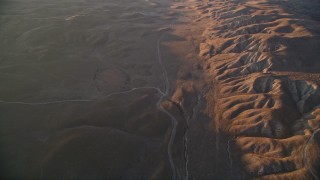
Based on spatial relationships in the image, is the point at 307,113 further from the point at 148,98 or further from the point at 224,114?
the point at 148,98

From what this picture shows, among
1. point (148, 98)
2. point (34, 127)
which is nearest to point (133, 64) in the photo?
point (148, 98)

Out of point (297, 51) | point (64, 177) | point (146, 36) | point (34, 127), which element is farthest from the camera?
point (146, 36)

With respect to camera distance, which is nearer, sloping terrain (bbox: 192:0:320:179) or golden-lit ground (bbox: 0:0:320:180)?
golden-lit ground (bbox: 0:0:320:180)

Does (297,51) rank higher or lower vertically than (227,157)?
higher

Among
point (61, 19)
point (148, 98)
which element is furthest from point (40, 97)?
point (61, 19)

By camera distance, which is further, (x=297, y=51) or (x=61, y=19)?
(x=61, y=19)

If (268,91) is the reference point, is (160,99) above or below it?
below

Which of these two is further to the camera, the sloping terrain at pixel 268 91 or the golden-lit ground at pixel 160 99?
the sloping terrain at pixel 268 91

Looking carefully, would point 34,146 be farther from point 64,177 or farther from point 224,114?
point 224,114

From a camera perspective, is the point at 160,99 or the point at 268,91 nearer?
the point at 268,91

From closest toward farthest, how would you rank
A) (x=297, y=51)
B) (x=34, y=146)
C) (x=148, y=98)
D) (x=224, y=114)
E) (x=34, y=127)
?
(x=34, y=146), (x=34, y=127), (x=224, y=114), (x=148, y=98), (x=297, y=51)
